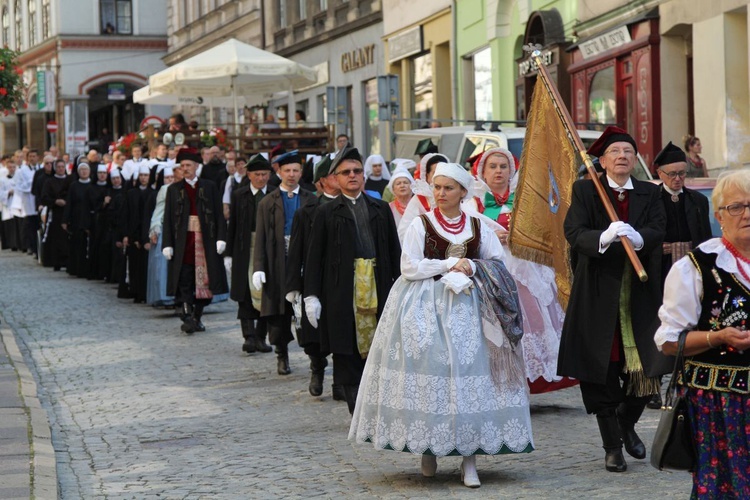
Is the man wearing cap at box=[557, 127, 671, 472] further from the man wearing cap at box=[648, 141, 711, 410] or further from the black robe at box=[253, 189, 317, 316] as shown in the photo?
the black robe at box=[253, 189, 317, 316]

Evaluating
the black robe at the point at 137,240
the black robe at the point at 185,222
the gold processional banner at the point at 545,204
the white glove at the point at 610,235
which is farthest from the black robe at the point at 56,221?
the white glove at the point at 610,235

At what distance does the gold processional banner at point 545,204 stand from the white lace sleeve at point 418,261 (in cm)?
177

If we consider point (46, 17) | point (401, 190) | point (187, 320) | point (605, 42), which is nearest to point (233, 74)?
point (605, 42)

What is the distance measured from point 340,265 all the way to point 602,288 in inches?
92.9

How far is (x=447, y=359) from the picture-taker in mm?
7719

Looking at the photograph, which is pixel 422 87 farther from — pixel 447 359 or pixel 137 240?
pixel 447 359

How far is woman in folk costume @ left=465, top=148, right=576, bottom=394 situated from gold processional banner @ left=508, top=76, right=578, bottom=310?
1.15ft

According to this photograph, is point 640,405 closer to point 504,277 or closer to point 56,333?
point 504,277

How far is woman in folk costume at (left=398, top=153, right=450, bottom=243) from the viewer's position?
413 inches

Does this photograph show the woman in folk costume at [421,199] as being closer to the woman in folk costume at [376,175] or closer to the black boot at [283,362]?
the black boot at [283,362]

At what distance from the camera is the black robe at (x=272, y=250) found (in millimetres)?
12828

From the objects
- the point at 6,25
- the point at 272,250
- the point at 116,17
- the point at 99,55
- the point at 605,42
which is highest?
the point at 6,25

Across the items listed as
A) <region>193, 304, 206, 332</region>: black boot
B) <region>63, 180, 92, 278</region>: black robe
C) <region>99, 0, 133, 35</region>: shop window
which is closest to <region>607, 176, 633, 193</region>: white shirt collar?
<region>193, 304, 206, 332</region>: black boot

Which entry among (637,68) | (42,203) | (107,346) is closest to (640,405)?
(107,346)
